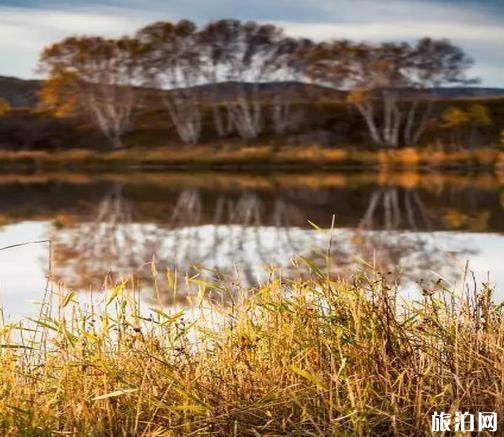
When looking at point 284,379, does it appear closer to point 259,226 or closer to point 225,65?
point 259,226

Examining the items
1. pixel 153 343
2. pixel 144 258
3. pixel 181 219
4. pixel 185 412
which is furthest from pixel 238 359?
pixel 181 219

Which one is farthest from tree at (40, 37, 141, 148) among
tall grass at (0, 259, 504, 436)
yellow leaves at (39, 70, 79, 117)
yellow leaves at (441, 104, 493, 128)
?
tall grass at (0, 259, 504, 436)

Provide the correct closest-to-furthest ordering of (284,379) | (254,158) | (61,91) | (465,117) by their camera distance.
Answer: (284,379) → (254,158) → (61,91) → (465,117)

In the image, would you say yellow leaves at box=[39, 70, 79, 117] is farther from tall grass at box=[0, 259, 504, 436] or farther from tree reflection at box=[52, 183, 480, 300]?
tall grass at box=[0, 259, 504, 436]

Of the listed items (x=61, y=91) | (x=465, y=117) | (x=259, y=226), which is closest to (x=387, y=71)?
(x=465, y=117)

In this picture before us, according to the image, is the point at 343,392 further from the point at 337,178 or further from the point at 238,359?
the point at 337,178

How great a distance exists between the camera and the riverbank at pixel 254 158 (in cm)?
5616

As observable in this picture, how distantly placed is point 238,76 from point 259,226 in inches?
1904

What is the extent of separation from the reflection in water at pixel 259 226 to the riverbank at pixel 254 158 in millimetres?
17908

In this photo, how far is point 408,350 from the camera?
16.2 feet

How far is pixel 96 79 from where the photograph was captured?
7000cm

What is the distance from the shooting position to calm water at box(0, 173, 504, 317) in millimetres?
14195

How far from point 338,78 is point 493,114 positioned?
60.2ft

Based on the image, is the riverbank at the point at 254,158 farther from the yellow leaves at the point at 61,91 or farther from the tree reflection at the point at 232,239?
the tree reflection at the point at 232,239
